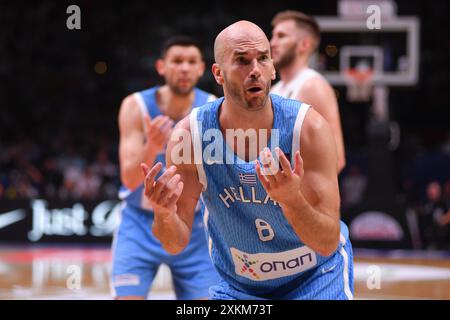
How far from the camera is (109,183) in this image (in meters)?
12.6

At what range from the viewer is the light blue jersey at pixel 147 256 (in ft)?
16.2

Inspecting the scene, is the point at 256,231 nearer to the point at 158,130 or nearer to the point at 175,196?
the point at 175,196

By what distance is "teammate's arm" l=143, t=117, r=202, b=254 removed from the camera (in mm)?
3094

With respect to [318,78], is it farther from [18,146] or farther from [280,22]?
[18,146]

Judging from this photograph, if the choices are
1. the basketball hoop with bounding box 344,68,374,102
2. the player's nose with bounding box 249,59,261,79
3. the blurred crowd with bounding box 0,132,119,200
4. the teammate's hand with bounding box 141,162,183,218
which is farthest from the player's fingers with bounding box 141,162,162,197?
the basketball hoop with bounding box 344,68,374,102

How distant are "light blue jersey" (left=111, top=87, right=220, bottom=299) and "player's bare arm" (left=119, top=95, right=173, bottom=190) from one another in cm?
9

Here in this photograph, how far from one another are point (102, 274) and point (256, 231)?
6180 mm

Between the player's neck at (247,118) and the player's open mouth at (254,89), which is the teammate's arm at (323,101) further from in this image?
the player's open mouth at (254,89)

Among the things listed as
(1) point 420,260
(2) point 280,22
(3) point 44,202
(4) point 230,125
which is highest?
(2) point 280,22

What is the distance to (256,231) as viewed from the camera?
3.40m

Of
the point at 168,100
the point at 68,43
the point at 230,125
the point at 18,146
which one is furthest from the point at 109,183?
the point at 230,125

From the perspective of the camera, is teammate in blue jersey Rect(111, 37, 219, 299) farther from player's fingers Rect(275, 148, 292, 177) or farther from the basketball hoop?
the basketball hoop
